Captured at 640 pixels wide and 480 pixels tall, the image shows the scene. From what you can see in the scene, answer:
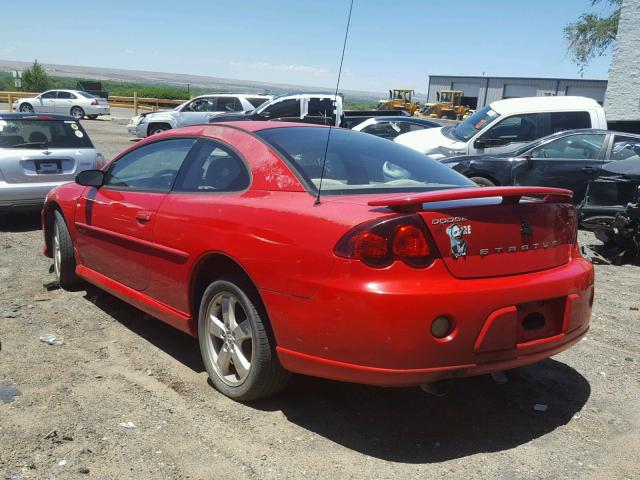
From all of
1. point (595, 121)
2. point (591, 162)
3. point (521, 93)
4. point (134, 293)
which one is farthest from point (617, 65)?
point (521, 93)

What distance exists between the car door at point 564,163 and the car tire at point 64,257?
642 cm

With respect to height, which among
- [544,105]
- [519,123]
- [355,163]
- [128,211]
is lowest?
[128,211]

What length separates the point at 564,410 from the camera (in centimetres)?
351

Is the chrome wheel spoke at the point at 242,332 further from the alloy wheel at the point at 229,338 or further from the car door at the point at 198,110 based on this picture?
the car door at the point at 198,110

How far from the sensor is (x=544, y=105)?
1081 centimetres

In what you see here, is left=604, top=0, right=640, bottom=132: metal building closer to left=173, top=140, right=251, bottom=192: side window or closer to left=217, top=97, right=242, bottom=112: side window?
left=217, top=97, right=242, bottom=112: side window

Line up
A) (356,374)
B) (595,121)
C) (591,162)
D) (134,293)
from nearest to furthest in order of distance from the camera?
(356,374)
(134,293)
(591,162)
(595,121)

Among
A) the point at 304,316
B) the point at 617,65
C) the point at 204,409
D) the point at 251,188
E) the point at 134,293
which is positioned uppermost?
the point at 617,65

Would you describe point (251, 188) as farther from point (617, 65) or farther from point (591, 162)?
point (617, 65)

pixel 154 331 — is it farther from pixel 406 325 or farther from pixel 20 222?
pixel 20 222

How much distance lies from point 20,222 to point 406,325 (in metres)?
7.54

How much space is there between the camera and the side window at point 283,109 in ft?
55.9

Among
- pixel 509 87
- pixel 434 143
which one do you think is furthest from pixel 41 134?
pixel 509 87

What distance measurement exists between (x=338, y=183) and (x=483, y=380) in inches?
61.6
